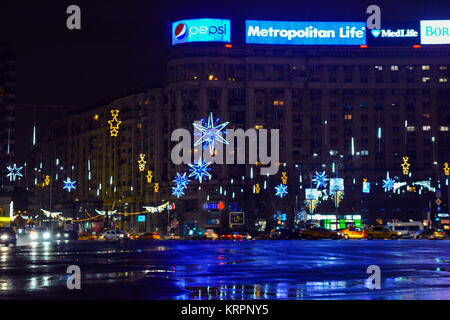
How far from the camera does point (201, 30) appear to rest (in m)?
138

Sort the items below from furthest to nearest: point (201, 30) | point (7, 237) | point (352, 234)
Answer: point (201, 30) < point (352, 234) < point (7, 237)

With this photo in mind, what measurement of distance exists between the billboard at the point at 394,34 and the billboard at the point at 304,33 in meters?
2.60

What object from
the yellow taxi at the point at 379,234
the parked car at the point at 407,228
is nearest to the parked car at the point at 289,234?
the yellow taxi at the point at 379,234

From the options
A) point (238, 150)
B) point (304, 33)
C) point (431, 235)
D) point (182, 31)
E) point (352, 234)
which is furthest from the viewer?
point (238, 150)

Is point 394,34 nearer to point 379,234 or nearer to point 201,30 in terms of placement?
point 201,30

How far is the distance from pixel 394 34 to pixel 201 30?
4050 cm

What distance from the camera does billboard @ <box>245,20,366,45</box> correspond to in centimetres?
13962

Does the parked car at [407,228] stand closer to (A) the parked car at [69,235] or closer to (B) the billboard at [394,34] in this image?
(A) the parked car at [69,235]

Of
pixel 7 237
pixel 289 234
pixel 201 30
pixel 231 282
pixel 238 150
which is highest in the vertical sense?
pixel 201 30

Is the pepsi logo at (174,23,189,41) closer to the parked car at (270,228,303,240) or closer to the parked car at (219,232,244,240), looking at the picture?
the parked car at (219,232,244,240)

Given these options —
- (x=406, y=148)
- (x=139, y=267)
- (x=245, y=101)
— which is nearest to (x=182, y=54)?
(x=245, y=101)

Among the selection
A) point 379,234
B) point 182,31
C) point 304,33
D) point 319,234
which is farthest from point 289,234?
point 304,33

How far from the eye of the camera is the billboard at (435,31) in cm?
14000

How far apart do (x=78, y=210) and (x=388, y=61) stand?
81897mm
